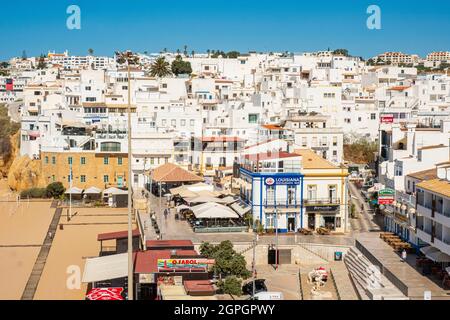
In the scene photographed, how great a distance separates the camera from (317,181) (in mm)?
25172

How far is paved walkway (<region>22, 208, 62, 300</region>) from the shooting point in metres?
19.3

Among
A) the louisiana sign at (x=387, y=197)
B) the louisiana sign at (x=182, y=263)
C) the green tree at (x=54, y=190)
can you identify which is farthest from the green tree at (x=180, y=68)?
the louisiana sign at (x=182, y=263)

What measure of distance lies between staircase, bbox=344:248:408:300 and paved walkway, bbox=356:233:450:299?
0.15 m

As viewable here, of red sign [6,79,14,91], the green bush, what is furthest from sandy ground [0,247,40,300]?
red sign [6,79,14,91]

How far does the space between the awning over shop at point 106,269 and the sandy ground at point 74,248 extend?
0.91 meters

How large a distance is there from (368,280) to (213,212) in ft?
26.7

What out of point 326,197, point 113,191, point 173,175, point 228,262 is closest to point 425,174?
point 326,197

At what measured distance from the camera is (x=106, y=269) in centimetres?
1755

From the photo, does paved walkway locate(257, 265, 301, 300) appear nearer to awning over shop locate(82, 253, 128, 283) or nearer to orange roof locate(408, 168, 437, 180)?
awning over shop locate(82, 253, 128, 283)

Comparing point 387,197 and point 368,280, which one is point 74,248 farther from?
point 368,280

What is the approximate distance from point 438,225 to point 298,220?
6.82 m

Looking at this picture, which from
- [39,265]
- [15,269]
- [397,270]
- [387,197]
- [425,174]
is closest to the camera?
[397,270]
